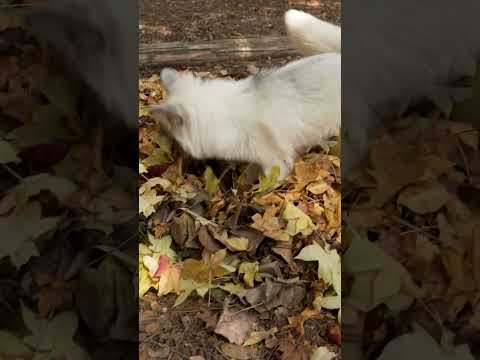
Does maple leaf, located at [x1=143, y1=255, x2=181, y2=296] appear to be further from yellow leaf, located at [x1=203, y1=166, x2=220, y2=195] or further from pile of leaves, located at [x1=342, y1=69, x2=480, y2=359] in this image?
pile of leaves, located at [x1=342, y1=69, x2=480, y2=359]

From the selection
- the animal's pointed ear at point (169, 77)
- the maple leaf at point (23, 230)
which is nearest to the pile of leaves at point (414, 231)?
the maple leaf at point (23, 230)

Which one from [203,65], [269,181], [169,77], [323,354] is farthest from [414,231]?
[203,65]

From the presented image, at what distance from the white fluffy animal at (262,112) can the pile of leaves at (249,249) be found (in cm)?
8

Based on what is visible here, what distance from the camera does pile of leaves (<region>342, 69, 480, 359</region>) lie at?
0.78 m

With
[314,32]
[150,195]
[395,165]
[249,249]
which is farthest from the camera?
[314,32]

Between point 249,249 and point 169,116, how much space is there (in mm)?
477

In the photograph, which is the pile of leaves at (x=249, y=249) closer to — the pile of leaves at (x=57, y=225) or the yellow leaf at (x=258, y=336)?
the yellow leaf at (x=258, y=336)

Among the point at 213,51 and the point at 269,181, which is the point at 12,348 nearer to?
the point at 269,181

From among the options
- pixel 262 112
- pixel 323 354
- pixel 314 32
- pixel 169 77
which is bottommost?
pixel 323 354

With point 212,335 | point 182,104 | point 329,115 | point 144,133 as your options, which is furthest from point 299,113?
point 212,335

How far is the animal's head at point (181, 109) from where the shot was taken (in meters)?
1.48

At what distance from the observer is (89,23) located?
0.86m

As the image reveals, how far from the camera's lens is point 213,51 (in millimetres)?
1811

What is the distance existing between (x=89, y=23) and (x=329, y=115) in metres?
0.88
